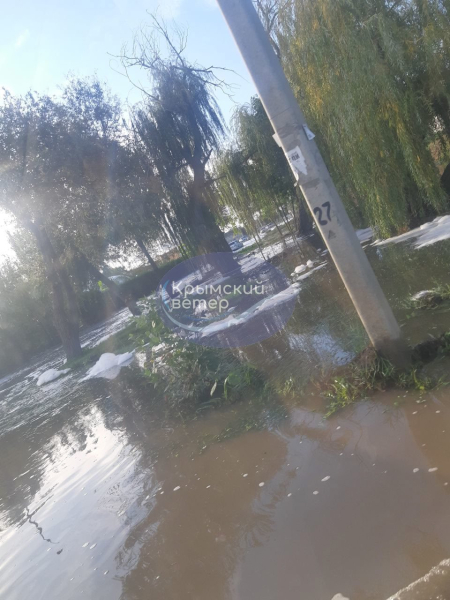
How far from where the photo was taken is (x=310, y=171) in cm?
425

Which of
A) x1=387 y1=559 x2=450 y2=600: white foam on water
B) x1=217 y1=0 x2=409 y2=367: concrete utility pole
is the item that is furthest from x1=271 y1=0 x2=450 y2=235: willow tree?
x1=387 y1=559 x2=450 y2=600: white foam on water

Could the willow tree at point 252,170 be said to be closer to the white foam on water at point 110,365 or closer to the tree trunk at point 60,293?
the tree trunk at point 60,293

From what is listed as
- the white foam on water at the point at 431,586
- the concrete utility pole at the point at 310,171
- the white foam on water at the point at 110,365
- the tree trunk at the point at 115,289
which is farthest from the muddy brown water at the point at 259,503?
the tree trunk at the point at 115,289

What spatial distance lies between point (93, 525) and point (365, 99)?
8.29 meters

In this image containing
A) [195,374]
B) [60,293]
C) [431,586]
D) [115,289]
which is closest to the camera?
[431,586]

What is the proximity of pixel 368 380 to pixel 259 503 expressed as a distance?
1.57 m

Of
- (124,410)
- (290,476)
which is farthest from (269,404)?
(124,410)

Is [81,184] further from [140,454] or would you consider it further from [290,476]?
[290,476]

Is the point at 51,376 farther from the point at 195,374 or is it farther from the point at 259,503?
the point at 259,503

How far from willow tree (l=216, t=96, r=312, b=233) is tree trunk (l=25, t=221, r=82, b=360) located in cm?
677

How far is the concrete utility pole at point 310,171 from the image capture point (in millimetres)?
4188

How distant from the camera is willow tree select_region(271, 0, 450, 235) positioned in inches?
345

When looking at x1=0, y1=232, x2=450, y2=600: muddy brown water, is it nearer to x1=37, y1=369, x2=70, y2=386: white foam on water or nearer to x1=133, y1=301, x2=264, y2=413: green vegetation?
x1=133, y1=301, x2=264, y2=413: green vegetation

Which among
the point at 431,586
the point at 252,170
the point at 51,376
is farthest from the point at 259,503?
the point at 252,170
